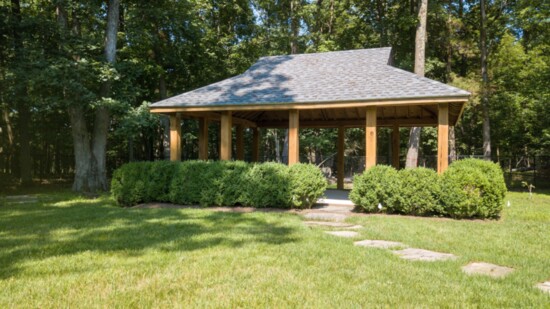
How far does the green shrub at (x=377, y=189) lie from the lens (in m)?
8.31

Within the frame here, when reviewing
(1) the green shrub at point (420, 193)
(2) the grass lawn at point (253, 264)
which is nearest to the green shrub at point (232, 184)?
(2) the grass lawn at point (253, 264)

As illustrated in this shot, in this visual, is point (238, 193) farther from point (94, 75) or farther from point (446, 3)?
point (446, 3)

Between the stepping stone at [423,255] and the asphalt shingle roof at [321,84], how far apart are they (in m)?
4.61

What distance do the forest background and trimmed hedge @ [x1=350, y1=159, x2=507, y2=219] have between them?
8.89 m

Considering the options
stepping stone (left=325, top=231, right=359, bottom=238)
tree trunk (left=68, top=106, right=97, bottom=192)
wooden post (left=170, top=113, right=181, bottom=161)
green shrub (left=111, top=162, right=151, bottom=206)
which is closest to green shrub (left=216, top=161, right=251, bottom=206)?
green shrub (left=111, top=162, right=151, bottom=206)

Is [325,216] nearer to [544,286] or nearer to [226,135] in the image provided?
[226,135]

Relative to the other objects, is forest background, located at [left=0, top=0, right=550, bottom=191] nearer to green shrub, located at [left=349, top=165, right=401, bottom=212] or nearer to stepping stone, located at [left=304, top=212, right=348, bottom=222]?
stepping stone, located at [left=304, top=212, right=348, bottom=222]

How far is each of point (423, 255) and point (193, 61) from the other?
16310mm

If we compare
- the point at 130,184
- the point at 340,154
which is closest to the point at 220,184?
the point at 130,184

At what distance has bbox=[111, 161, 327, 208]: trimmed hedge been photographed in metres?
8.93

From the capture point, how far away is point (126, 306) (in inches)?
120

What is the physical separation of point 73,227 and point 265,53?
55.4ft

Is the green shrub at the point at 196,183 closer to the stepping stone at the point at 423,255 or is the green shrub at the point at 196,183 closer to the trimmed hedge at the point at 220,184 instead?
the trimmed hedge at the point at 220,184

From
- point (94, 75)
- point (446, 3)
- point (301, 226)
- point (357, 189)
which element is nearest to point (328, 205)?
point (357, 189)
